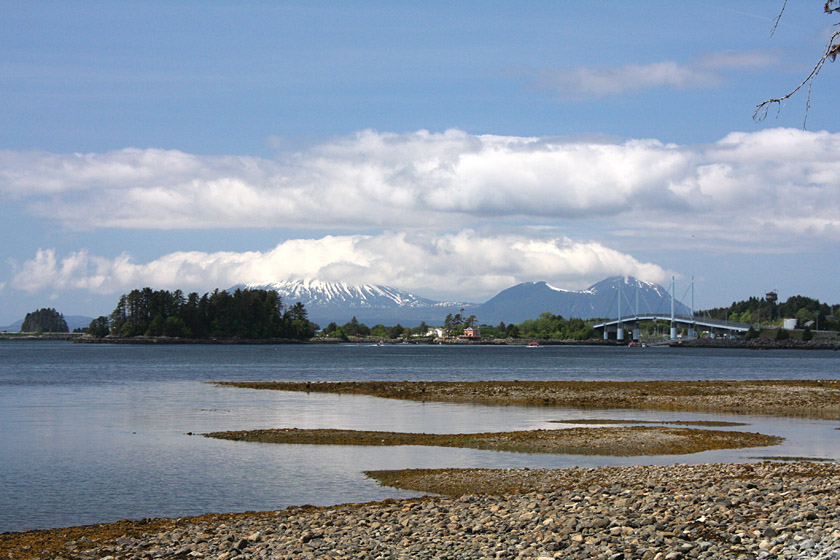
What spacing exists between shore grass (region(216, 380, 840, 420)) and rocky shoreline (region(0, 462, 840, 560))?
32.5 metres

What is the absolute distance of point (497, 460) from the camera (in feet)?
96.8

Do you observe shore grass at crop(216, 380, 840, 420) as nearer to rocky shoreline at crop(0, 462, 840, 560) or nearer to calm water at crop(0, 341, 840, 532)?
calm water at crop(0, 341, 840, 532)

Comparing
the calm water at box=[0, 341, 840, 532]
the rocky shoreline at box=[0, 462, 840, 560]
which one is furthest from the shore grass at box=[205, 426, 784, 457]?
the rocky shoreline at box=[0, 462, 840, 560]

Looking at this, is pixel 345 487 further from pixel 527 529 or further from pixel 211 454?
pixel 527 529

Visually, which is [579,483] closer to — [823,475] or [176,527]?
[823,475]

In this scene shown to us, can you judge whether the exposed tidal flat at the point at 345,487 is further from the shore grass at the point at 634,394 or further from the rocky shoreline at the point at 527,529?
the shore grass at the point at 634,394

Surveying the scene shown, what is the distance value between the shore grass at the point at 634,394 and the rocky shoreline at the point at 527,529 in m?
32.5

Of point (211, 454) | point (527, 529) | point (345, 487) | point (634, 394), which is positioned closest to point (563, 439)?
point (345, 487)

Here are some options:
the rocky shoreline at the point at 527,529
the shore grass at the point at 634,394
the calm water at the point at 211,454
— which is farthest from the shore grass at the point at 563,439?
the shore grass at the point at 634,394

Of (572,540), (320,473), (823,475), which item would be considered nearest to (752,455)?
(823,475)

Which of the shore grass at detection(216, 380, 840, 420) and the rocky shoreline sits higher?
the rocky shoreline

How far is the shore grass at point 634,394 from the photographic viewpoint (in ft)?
176

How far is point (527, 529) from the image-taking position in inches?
652

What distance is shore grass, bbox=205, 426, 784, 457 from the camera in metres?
32.4
